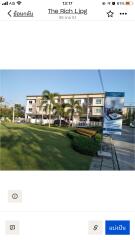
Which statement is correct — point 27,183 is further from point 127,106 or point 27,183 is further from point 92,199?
point 127,106

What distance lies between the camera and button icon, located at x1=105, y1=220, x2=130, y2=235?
66.8 inches

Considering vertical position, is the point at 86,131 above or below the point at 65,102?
below

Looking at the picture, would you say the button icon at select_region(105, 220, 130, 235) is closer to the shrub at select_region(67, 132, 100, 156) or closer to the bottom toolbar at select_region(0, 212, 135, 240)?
the bottom toolbar at select_region(0, 212, 135, 240)

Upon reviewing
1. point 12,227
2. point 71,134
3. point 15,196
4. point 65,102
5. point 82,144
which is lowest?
point 12,227

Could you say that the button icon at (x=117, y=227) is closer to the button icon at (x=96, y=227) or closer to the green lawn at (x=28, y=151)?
the button icon at (x=96, y=227)

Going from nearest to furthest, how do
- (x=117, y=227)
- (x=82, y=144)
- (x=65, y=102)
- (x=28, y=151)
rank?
(x=117, y=227)
(x=28, y=151)
(x=65, y=102)
(x=82, y=144)

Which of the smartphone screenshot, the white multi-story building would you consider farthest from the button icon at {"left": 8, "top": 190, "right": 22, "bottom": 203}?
the white multi-story building

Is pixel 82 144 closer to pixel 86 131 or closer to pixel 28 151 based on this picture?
pixel 86 131

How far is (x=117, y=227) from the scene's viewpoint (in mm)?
1705

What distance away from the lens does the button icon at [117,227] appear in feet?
5.57

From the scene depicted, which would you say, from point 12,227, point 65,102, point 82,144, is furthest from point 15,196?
point 82,144
